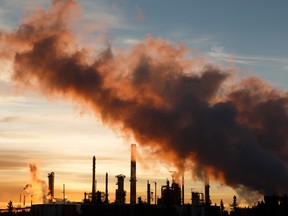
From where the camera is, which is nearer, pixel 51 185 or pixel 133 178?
pixel 133 178

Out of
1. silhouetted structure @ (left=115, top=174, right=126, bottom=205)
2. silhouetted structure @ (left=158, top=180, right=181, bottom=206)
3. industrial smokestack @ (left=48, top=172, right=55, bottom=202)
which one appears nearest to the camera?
silhouetted structure @ (left=158, top=180, right=181, bottom=206)

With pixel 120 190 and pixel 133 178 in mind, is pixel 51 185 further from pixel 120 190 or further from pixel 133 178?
pixel 133 178

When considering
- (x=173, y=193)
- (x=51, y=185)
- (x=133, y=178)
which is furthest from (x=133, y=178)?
(x=51, y=185)

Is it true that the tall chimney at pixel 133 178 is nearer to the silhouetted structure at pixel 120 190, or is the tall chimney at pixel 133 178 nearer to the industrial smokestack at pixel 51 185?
the silhouetted structure at pixel 120 190

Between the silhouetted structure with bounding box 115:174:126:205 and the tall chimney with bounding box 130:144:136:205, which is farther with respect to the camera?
the silhouetted structure with bounding box 115:174:126:205

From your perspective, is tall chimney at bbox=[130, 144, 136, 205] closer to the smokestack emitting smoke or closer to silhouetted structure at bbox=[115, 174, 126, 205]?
the smokestack emitting smoke

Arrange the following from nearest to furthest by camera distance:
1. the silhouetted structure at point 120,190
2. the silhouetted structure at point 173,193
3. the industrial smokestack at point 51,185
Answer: the silhouetted structure at point 173,193 < the silhouetted structure at point 120,190 < the industrial smokestack at point 51,185

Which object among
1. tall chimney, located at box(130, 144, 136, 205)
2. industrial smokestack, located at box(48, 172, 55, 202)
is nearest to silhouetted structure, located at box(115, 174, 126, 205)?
tall chimney, located at box(130, 144, 136, 205)

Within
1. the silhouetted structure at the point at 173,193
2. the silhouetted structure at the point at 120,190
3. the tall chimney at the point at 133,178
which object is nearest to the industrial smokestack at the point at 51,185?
the silhouetted structure at the point at 120,190

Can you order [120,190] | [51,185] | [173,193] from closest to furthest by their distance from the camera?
[173,193] → [120,190] → [51,185]

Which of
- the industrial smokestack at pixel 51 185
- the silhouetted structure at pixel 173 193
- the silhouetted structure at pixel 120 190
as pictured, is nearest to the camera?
the silhouetted structure at pixel 173 193

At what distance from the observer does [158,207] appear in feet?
279

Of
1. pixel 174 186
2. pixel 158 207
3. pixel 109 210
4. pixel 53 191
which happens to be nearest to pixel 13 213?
pixel 109 210

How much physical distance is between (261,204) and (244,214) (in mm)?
11884
